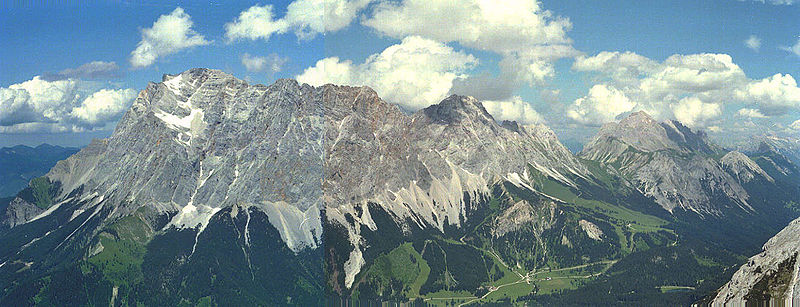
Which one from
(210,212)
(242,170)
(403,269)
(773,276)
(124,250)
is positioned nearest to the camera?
(773,276)

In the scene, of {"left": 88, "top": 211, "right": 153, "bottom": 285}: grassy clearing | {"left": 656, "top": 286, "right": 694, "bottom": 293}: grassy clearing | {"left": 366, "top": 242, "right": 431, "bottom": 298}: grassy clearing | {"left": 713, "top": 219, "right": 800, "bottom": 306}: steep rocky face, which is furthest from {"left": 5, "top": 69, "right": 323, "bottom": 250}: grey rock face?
{"left": 713, "top": 219, "right": 800, "bottom": 306}: steep rocky face

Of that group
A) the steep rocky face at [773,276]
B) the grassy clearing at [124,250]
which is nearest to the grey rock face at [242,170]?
the grassy clearing at [124,250]

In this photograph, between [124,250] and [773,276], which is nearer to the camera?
[773,276]

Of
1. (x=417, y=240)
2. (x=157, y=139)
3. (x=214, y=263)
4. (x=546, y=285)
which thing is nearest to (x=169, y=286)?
(x=214, y=263)

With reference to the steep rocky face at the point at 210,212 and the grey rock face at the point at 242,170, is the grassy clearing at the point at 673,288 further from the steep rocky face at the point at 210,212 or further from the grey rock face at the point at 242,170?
the grey rock face at the point at 242,170

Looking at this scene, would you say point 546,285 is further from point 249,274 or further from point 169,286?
point 169,286

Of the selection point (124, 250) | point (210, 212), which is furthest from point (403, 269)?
point (124, 250)

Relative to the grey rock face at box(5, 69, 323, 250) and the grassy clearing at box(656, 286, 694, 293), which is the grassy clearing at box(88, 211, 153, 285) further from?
the grassy clearing at box(656, 286, 694, 293)

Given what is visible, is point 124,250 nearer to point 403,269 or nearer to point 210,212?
point 210,212
